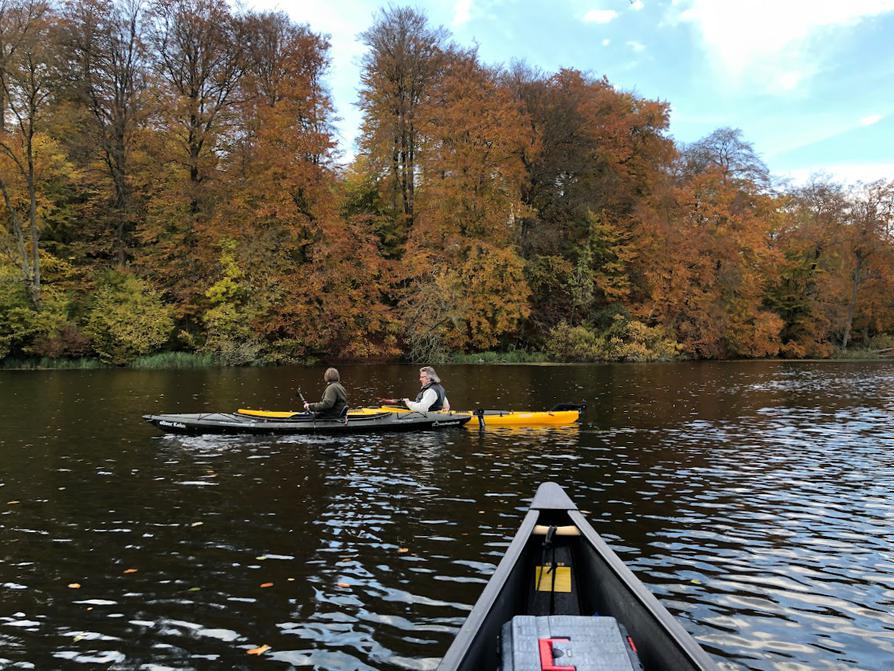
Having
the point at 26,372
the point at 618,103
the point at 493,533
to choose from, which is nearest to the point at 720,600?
the point at 493,533

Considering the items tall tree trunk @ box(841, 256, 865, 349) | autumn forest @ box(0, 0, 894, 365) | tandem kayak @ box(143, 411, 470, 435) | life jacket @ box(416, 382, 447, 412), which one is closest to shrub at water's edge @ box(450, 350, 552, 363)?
autumn forest @ box(0, 0, 894, 365)

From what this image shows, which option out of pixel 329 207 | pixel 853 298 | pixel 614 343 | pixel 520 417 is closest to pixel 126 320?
pixel 329 207

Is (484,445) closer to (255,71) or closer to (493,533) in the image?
(493,533)

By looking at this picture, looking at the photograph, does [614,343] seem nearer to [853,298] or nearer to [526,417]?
[853,298]

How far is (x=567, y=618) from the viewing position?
385 cm

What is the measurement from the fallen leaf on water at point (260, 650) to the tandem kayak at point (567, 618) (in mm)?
1982

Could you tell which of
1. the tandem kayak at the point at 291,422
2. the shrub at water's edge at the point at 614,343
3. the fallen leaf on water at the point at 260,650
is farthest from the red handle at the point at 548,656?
the shrub at water's edge at the point at 614,343

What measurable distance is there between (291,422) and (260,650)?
885cm

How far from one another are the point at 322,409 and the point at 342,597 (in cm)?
810

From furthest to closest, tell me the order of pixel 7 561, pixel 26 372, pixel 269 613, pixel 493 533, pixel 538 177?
pixel 538 177
pixel 26 372
pixel 493 533
pixel 7 561
pixel 269 613

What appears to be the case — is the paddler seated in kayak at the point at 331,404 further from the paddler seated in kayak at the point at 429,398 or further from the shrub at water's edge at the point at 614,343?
the shrub at water's edge at the point at 614,343

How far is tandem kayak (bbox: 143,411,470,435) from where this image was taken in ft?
42.7

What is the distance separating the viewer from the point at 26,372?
28422 millimetres

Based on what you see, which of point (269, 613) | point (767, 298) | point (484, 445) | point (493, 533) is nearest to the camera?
point (269, 613)
